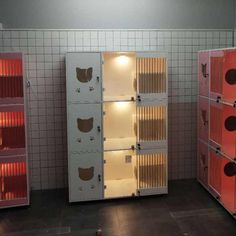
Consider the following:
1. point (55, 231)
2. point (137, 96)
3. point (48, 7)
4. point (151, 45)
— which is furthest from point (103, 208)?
point (48, 7)

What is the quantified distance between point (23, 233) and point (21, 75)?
1703 mm

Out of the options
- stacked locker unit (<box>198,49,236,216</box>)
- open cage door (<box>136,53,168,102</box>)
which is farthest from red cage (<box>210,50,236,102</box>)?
open cage door (<box>136,53,168,102</box>)

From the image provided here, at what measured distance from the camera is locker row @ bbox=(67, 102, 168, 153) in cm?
404

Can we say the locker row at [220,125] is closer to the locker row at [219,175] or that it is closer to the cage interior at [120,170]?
the locker row at [219,175]

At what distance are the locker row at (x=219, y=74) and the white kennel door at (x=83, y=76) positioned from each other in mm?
1332

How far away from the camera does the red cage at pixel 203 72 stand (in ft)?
13.8

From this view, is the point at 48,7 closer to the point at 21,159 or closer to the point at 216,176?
the point at 21,159

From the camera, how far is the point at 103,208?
4031 millimetres

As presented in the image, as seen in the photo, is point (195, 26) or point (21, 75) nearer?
point (21, 75)

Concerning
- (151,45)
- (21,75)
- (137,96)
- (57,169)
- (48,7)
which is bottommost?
(57,169)

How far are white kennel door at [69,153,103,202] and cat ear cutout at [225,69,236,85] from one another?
66.7 inches

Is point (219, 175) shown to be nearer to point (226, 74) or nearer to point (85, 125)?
point (226, 74)

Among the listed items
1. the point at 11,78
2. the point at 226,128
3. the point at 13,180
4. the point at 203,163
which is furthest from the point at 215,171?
the point at 11,78

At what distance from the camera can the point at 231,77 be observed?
3.75 metres
